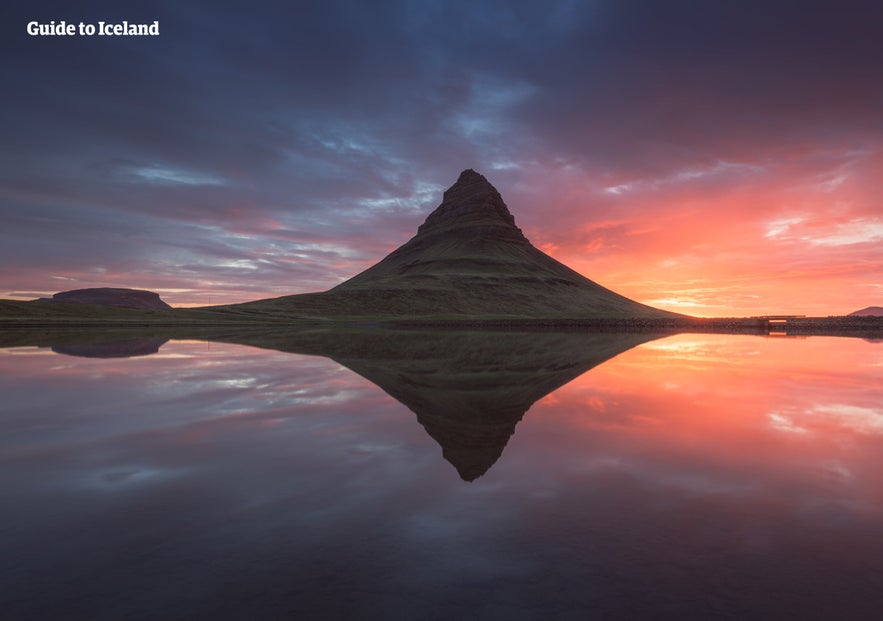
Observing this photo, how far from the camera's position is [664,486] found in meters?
9.33

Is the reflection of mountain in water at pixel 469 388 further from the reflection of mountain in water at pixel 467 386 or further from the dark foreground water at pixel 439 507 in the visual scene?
the dark foreground water at pixel 439 507

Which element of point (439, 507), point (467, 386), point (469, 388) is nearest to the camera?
point (439, 507)

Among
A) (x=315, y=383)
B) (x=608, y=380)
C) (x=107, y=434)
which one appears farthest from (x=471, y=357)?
(x=107, y=434)

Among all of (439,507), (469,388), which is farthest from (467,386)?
(439,507)

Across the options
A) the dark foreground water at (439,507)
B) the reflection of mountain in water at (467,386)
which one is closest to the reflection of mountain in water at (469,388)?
the reflection of mountain in water at (467,386)

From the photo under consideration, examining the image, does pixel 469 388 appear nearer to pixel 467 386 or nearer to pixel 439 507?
pixel 467 386

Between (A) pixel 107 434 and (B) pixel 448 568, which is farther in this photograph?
(A) pixel 107 434

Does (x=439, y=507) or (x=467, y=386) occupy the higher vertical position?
(x=467, y=386)

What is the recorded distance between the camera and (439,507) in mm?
8328

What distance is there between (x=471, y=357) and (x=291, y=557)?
3040cm

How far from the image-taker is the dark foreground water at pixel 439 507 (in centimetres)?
563

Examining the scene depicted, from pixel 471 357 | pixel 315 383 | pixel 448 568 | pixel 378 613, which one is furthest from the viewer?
pixel 471 357

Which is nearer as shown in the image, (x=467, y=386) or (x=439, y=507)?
(x=439, y=507)

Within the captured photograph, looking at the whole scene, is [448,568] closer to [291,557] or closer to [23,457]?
[291,557]
